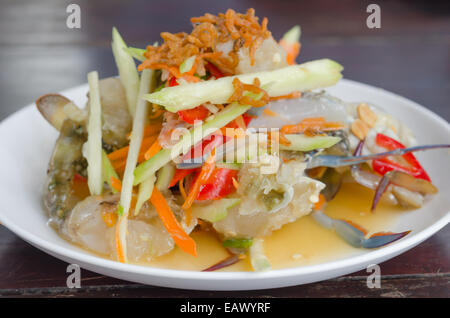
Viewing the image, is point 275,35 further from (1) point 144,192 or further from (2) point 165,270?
(2) point 165,270

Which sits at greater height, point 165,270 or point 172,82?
point 172,82

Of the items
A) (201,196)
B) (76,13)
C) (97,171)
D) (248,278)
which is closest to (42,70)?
(76,13)

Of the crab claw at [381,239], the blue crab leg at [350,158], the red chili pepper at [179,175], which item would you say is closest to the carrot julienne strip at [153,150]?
the red chili pepper at [179,175]

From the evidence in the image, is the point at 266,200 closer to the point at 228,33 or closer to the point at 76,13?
the point at 228,33

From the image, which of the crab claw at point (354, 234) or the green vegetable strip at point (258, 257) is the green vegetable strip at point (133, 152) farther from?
the crab claw at point (354, 234)

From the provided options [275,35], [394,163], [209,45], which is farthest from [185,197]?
[275,35]
